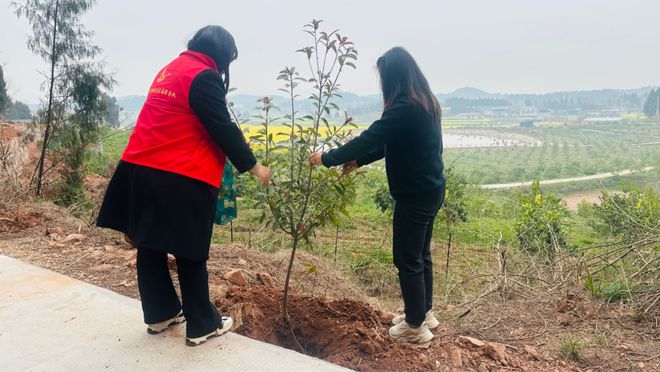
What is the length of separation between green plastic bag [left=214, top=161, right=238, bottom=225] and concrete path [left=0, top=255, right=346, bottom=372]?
2.09ft

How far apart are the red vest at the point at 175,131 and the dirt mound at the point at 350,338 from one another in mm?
1072

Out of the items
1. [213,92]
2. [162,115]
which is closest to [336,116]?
[213,92]

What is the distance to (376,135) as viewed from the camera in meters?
2.47

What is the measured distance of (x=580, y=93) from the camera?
256 feet

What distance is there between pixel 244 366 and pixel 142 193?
947 mm

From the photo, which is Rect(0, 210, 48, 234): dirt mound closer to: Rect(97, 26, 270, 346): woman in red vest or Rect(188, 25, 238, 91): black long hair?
Rect(97, 26, 270, 346): woman in red vest

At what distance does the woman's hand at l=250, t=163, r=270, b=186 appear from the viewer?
2.41 metres

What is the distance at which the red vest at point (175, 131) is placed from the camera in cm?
218

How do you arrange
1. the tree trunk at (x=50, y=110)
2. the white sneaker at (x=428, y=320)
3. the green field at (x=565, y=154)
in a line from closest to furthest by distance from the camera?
the white sneaker at (x=428, y=320) < the tree trunk at (x=50, y=110) < the green field at (x=565, y=154)

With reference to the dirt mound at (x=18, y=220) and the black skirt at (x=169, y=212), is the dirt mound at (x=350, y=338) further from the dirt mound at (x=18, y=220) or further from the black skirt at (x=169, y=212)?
the dirt mound at (x=18, y=220)

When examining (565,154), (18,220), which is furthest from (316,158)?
(565,154)

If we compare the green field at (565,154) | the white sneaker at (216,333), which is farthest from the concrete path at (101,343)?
the green field at (565,154)

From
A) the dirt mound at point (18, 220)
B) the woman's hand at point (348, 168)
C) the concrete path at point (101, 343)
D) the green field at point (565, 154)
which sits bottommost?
the green field at point (565, 154)

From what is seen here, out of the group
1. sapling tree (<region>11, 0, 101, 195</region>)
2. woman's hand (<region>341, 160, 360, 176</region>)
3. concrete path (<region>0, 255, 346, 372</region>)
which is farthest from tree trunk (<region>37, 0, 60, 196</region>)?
woman's hand (<region>341, 160, 360, 176</region>)
